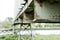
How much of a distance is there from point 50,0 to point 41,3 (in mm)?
87

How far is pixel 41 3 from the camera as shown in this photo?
1723mm

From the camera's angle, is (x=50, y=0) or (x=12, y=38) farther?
(x=12, y=38)

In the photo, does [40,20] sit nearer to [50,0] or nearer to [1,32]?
[50,0]

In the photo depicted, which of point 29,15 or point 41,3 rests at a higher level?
point 41,3

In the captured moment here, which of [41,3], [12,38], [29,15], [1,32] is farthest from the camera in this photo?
[1,32]

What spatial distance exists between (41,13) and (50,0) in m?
0.13

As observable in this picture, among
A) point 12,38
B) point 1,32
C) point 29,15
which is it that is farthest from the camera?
point 1,32

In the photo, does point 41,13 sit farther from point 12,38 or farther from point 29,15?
point 12,38

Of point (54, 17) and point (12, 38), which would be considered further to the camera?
point (12, 38)

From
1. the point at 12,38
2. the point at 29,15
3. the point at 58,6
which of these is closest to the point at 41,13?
the point at 58,6

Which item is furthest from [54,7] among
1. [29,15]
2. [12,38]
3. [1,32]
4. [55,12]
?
[1,32]

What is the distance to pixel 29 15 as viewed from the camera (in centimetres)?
323

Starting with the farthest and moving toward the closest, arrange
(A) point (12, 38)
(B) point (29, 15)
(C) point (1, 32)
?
(C) point (1, 32), (A) point (12, 38), (B) point (29, 15)

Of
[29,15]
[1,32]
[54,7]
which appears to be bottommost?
[1,32]
